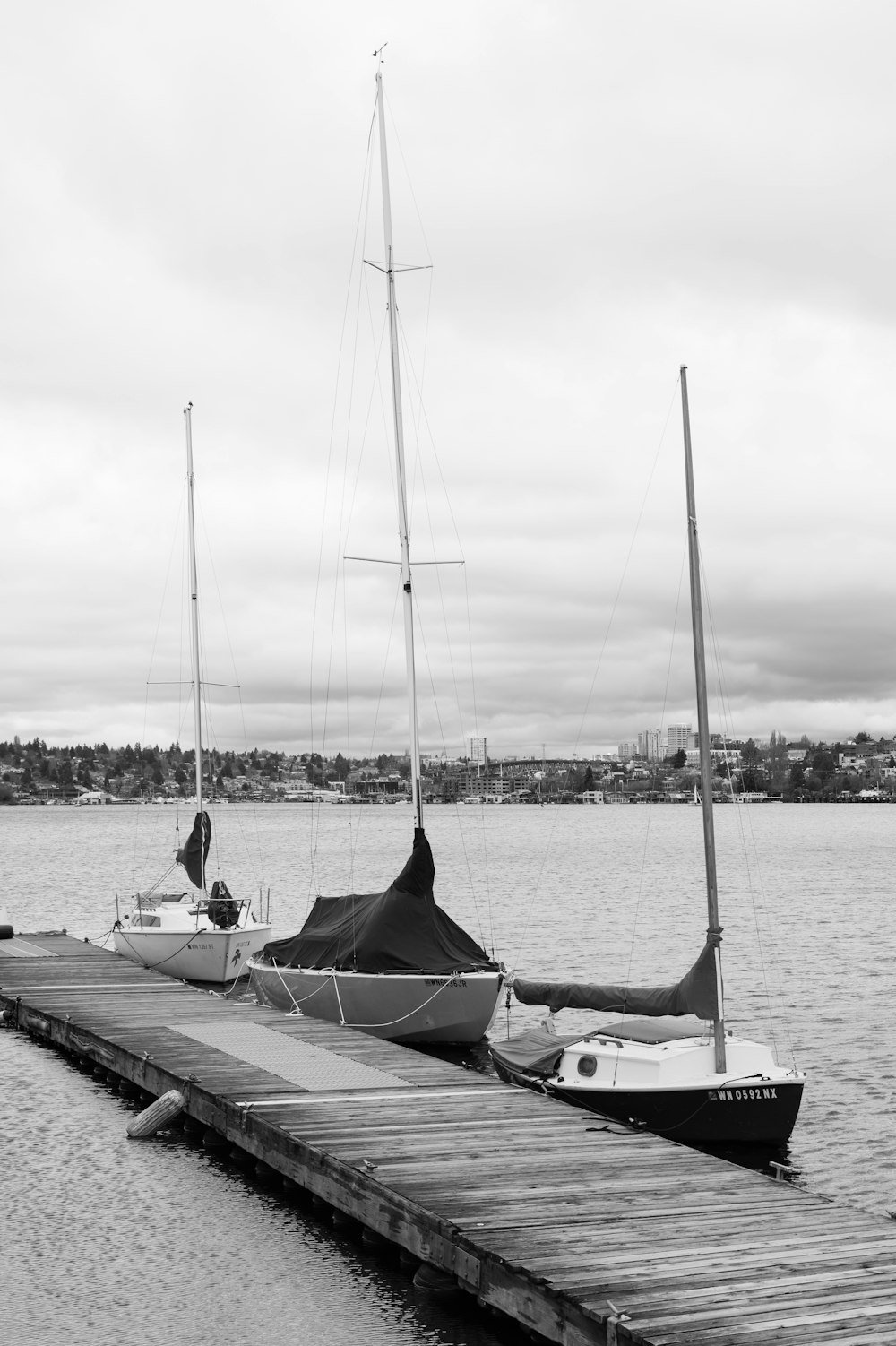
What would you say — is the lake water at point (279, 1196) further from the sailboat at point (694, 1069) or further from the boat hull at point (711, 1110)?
the sailboat at point (694, 1069)

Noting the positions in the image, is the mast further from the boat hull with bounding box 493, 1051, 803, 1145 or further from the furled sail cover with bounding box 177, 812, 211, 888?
the furled sail cover with bounding box 177, 812, 211, 888

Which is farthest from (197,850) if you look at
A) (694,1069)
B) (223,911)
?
(694,1069)

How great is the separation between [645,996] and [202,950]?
54.7ft

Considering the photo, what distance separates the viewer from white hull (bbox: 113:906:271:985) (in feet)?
108

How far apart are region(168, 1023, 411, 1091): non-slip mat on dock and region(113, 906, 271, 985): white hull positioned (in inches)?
390

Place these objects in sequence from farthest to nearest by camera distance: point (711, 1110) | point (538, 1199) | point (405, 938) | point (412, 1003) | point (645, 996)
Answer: point (405, 938) → point (412, 1003) → point (645, 996) → point (711, 1110) → point (538, 1199)

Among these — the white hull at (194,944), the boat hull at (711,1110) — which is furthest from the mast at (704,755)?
the white hull at (194,944)

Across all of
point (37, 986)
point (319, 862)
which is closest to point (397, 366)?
point (37, 986)

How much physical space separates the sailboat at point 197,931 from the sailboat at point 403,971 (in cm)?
797

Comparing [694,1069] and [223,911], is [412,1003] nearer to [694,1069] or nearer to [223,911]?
[694,1069]

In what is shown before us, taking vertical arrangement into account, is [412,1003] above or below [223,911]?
below

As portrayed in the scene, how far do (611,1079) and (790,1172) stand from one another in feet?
9.28

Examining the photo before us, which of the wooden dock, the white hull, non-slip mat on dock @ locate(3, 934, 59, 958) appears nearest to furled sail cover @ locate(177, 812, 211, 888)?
the white hull

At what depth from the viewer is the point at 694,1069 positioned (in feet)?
57.3
